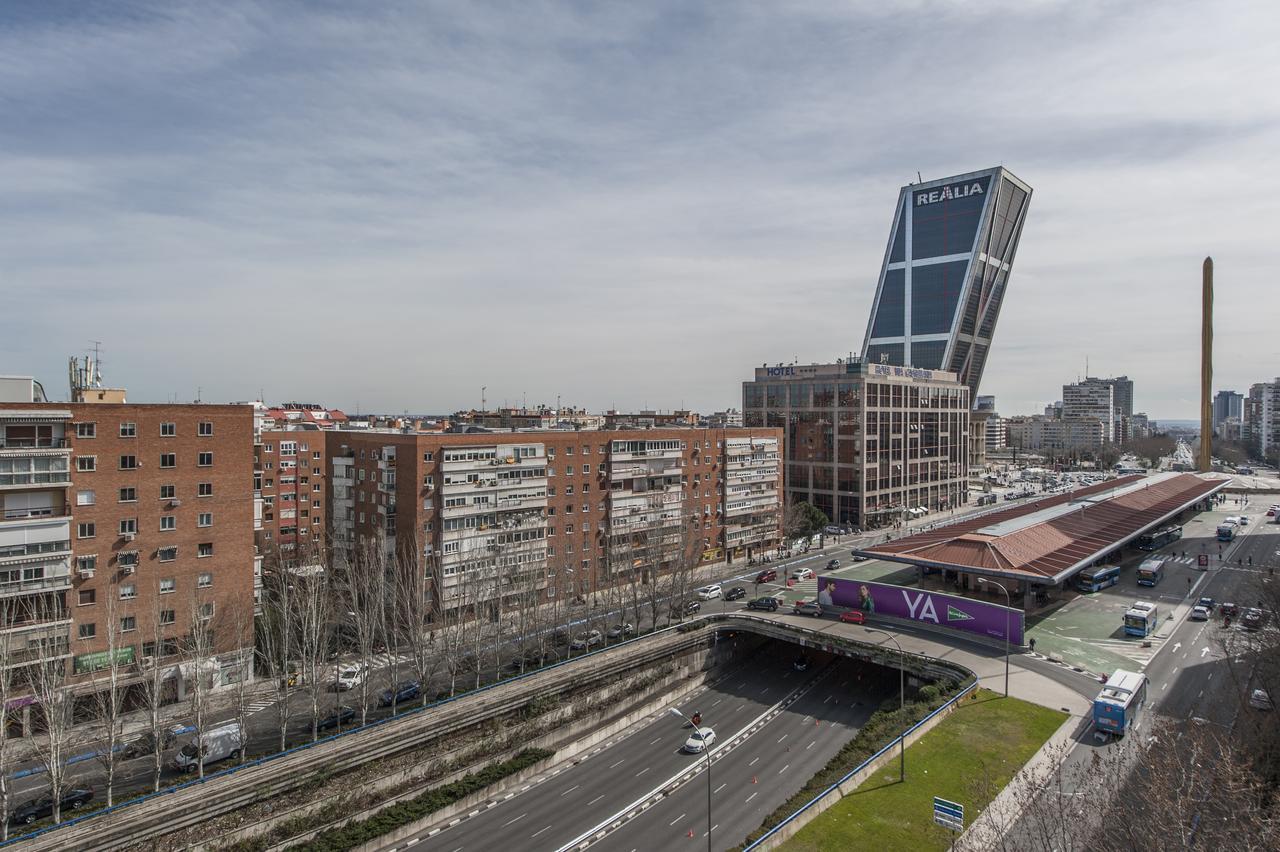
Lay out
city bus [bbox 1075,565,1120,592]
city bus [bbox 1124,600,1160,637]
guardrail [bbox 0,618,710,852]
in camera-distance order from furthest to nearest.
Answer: city bus [bbox 1075,565,1120,592] → city bus [bbox 1124,600,1160,637] → guardrail [bbox 0,618,710,852]

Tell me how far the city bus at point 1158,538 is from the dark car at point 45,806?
11496cm

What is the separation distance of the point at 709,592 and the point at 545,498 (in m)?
21.7

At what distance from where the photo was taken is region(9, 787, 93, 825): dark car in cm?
3488

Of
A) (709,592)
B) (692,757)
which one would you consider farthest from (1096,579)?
(692,757)

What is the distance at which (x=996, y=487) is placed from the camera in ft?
603

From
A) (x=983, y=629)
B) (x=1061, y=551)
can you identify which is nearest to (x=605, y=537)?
(x=983, y=629)

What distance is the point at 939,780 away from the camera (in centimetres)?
3703

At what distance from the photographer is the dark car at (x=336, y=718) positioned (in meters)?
46.2

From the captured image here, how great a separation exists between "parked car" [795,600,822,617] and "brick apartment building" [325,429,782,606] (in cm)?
1293

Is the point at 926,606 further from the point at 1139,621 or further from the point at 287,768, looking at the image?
the point at 287,768

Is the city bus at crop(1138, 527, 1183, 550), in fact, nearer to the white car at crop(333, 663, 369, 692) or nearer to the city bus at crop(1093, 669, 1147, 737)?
the city bus at crop(1093, 669, 1147, 737)

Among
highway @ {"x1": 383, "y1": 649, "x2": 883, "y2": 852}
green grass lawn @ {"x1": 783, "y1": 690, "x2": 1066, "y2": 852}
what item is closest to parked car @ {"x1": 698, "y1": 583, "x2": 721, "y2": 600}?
highway @ {"x1": 383, "y1": 649, "x2": 883, "y2": 852}

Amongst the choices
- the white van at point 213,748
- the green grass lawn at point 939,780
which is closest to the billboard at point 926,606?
the green grass lawn at point 939,780

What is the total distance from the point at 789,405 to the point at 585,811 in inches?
3667
